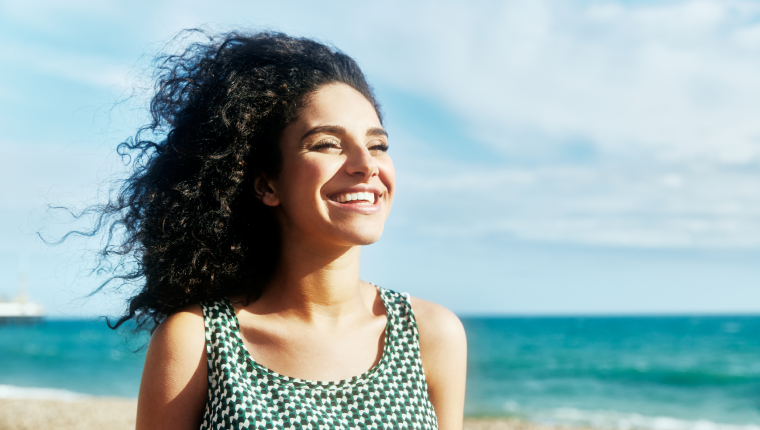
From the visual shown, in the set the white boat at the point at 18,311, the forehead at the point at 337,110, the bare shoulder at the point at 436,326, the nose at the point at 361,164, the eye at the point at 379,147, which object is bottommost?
the bare shoulder at the point at 436,326

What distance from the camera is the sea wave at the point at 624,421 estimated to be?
56.6 feet

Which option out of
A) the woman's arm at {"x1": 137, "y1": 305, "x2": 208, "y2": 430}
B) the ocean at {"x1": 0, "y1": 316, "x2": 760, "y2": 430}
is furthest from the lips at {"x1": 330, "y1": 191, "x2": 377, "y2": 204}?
the ocean at {"x1": 0, "y1": 316, "x2": 760, "y2": 430}

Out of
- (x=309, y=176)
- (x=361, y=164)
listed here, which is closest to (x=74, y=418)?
(x=309, y=176)

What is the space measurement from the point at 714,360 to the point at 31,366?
4011cm

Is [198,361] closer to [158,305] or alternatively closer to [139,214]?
[158,305]

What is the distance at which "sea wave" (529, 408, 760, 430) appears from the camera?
17250 mm

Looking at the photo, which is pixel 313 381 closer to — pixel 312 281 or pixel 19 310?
pixel 312 281

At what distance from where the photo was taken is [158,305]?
2.30 m

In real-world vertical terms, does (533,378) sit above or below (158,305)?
above

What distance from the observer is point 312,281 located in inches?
93.7

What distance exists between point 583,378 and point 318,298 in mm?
28875

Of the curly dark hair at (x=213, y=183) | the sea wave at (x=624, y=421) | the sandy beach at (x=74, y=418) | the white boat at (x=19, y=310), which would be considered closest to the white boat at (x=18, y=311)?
the white boat at (x=19, y=310)

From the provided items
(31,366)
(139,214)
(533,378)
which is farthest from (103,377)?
(139,214)

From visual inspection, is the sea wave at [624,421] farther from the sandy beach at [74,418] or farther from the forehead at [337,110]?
the forehead at [337,110]
